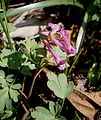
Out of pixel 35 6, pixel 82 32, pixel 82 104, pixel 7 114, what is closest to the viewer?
pixel 7 114

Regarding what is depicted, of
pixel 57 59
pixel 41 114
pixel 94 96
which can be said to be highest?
pixel 57 59

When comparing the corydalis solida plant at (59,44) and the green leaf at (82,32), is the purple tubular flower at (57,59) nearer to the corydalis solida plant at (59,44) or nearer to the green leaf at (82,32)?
the corydalis solida plant at (59,44)

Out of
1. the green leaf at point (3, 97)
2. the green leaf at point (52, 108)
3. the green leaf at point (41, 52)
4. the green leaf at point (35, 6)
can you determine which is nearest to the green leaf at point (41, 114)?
the green leaf at point (52, 108)

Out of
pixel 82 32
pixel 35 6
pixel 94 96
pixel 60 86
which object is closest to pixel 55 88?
pixel 60 86

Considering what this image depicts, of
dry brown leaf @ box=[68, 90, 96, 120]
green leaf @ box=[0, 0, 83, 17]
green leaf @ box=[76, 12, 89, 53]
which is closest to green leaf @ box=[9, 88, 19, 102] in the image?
dry brown leaf @ box=[68, 90, 96, 120]

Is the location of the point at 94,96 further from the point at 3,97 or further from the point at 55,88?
the point at 3,97

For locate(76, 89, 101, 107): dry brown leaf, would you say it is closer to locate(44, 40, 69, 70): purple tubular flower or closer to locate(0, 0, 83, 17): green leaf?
locate(44, 40, 69, 70): purple tubular flower

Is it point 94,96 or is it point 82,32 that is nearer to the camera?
point 94,96

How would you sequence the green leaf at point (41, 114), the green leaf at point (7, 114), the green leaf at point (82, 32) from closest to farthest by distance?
the green leaf at point (41, 114)
the green leaf at point (7, 114)
the green leaf at point (82, 32)

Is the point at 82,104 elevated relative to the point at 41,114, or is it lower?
lower
